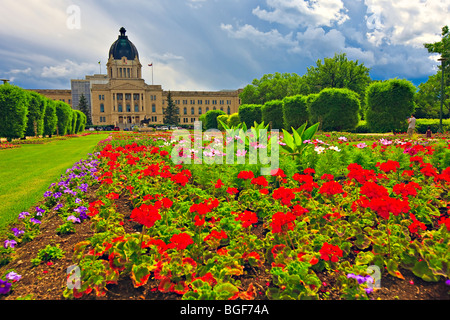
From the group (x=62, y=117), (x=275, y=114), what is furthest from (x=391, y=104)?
(x=62, y=117)

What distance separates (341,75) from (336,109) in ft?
72.3

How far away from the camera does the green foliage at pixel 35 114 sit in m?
24.0

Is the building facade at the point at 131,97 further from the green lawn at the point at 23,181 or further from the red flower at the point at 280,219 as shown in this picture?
the red flower at the point at 280,219

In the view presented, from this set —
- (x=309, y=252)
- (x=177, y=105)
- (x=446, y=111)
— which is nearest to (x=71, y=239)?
(x=309, y=252)

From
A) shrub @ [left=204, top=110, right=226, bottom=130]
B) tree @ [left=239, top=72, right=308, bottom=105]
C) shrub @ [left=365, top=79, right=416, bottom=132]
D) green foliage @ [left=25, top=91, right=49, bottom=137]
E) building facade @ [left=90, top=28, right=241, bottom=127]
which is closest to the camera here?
shrub @ [left=365, top=79, right=416, bottom=132]

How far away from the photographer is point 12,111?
21.0m

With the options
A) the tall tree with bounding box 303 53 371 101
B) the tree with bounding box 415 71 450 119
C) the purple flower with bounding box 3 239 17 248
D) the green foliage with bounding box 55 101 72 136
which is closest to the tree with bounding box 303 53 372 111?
the tall tree with bounding box 303 53 371 101

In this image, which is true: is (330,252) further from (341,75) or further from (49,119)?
(341,75)

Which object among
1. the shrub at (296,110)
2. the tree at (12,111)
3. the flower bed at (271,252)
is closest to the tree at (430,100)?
the shrub at (296,110)

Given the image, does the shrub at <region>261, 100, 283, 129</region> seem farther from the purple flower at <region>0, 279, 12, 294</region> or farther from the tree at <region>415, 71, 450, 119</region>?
the purple flower at <region>0, 279, 12, 294</region>

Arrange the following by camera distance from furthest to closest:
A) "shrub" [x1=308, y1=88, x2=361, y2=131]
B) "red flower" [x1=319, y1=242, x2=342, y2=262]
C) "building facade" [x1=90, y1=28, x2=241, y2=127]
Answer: "building facade" [x1=90, y1=28, x2=241, y2=127]
"shrub" [x1=308, y1=88, x2=361, y2=131]
"red flower" [x1=319, y1=242, x2=342, y2=262]

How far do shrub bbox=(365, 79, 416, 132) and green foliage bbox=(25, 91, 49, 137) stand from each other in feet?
92.8

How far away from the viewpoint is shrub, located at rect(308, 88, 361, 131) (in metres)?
22.6
